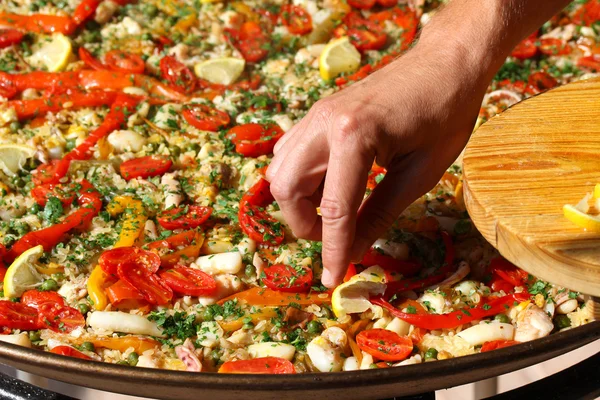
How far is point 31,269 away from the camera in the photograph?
300cm

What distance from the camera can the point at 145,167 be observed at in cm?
345

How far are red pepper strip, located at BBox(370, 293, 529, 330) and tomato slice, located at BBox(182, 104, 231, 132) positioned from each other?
1.32 meters

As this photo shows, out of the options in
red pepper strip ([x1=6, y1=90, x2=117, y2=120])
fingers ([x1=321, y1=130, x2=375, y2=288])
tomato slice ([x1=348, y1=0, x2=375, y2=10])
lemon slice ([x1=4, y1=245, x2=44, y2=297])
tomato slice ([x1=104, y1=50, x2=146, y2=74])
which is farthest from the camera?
tomato slice ([x1=348, y1=0, x2=375, y2=10])

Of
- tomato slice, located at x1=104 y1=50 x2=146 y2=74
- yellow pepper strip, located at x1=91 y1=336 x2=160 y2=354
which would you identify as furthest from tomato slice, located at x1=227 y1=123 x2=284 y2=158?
yellow pepper strip, located at x1=91 y1=336 x2=160 y2=354

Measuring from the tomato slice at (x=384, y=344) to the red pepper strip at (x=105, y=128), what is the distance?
1.63 m

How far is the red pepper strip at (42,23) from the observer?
171 inches

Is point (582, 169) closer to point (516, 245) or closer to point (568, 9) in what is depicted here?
Result: point (516, 245)

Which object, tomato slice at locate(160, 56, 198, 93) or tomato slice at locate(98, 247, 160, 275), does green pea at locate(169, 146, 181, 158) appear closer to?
tomato slice at locate(160, 56, 198, 93)

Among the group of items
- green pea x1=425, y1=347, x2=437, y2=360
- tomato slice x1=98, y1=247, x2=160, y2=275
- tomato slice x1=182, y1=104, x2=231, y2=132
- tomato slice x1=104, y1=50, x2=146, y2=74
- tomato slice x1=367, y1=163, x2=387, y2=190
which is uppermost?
tomato slice x1=104, y1=50, x2=146, y2=74

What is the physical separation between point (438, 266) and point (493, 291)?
0.23 meters

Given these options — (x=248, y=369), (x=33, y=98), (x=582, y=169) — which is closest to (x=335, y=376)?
(x=248, y=369)

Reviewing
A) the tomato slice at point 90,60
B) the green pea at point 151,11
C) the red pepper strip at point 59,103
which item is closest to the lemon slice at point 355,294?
the red pepper strip at point 59,103

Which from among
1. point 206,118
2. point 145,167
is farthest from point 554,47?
point 145,167

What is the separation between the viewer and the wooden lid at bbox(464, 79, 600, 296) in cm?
206
